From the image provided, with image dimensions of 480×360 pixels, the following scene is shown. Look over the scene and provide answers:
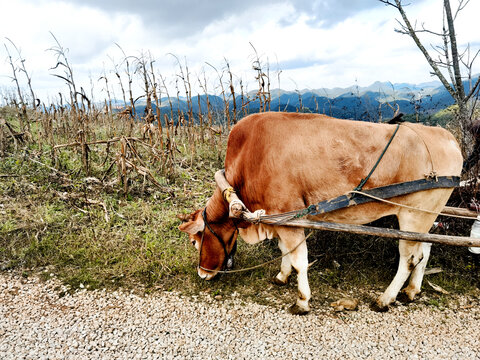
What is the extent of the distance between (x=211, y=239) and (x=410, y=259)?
2.24 meters

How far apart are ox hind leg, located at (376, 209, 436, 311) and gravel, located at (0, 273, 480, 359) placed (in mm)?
160

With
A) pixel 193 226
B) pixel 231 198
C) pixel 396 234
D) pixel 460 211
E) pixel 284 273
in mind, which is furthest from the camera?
pixel 284 273

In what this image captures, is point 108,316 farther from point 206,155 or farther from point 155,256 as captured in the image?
point 206,155

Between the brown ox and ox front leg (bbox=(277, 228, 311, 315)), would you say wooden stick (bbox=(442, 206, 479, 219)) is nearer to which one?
the brown ox

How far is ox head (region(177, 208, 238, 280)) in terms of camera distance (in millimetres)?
3605

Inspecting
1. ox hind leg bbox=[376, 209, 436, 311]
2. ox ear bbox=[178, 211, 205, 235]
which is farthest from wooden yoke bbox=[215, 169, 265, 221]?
ox hind leg bbox=[376, 209, 436, 311]

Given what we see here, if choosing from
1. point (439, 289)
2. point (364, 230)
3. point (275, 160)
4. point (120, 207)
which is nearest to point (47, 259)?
point (120, 207)

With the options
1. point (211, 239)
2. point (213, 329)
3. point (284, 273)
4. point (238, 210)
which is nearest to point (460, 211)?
point (284, 273)

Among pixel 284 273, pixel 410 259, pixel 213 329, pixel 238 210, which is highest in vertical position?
pixel 238 210

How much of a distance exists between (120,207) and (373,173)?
4377mm

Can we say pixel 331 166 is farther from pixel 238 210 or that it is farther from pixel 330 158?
pixel 238 210

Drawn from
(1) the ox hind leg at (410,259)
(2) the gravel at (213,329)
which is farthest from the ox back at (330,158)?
(2) the gravel at (213,329)

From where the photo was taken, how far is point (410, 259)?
3252 mm

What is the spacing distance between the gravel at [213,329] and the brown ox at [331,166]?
0.31 metres
